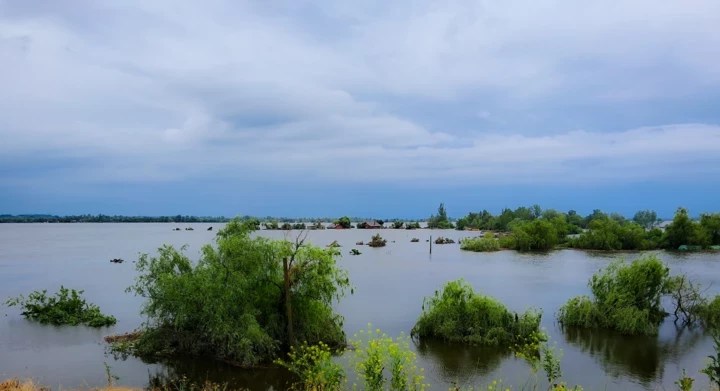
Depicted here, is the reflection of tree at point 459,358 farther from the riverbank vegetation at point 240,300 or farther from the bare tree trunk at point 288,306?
the bare tree trunk at point 288,306

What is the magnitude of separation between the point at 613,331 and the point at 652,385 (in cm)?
686

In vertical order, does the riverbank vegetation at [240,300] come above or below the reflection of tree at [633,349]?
above

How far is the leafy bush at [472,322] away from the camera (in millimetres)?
19188

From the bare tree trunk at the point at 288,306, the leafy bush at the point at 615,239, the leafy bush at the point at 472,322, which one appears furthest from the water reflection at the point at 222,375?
the leafy bush at the point at 615,239

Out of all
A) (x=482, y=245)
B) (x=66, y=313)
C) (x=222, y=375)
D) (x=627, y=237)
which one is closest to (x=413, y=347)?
(x=222, y=375)

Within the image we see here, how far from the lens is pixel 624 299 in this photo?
71.2 ft

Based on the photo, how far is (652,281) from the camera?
22016 millimetres

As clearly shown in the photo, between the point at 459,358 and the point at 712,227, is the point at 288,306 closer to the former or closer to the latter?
the point at 459,358

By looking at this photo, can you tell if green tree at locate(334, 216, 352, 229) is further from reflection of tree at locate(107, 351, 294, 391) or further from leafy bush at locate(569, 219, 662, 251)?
reflection of tree at locate(107, 351, 294, 391)

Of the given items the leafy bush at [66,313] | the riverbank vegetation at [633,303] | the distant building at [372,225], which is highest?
the distant building at [372,225]

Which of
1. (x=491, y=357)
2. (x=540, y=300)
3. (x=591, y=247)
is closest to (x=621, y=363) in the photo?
(x=491, y=357)

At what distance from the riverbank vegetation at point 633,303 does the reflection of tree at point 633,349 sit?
26.0 inches

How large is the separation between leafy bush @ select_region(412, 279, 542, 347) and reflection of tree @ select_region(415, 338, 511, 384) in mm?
479

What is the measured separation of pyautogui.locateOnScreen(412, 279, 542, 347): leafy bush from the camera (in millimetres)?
19188
